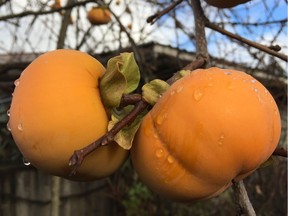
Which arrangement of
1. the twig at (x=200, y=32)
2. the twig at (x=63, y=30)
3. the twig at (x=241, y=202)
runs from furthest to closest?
the twig at (x=63, y=30) < the twig at (x=200, y=32) < the twig at (x=241, y=202)

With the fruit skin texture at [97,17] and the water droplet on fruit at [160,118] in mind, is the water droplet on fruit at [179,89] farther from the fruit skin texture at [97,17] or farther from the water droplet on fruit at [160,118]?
the fruit skin texture at [97,17]

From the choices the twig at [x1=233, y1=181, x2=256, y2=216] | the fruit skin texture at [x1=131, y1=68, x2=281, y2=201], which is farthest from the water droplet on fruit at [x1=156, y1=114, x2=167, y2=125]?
the twig at [x1=233, y1=181, x2=256, y2=216]

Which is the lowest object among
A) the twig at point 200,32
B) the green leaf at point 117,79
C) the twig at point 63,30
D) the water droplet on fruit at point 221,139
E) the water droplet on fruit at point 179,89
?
the twig at point 63,30

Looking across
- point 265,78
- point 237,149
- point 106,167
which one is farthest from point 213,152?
point 265,78

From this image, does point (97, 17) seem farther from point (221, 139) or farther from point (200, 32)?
point (221, 139)

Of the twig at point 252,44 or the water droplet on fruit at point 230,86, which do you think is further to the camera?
the twig at point 252,44

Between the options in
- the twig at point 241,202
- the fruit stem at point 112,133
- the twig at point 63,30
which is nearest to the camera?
the fruit stem at point 112,133

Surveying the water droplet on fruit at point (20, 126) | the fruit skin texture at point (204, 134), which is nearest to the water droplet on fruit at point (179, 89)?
the fruit skin texture at point (204, 134)
